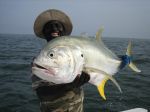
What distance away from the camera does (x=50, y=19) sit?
3963 millimetres

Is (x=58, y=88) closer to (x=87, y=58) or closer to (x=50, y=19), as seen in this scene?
(x=87, y=58)

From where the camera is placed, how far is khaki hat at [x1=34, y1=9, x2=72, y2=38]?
399 cm

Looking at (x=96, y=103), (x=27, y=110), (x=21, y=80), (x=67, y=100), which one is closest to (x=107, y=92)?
(x=96, y=103)

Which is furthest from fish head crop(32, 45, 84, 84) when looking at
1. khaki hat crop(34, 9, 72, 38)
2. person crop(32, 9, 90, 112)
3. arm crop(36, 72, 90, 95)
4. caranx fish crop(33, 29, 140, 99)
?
khaki hat crop(34, 9, 72, 38)

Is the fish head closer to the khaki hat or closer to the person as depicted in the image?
→ the person

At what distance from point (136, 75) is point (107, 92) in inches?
204

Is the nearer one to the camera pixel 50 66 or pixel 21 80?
pixel 50 66

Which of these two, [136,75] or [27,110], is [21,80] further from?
[136,75]

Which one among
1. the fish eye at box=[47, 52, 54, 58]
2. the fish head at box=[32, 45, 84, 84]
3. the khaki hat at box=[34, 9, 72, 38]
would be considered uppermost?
the khaki hat at box=[34, 9, 72, 38]

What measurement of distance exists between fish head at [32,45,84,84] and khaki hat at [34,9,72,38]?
1115 millimetres

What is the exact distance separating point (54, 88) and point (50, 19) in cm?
105

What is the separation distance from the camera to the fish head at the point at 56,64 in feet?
9.43

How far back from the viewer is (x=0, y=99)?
35.0ft

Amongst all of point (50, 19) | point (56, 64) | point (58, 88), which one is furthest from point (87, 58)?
point (50, 19)
